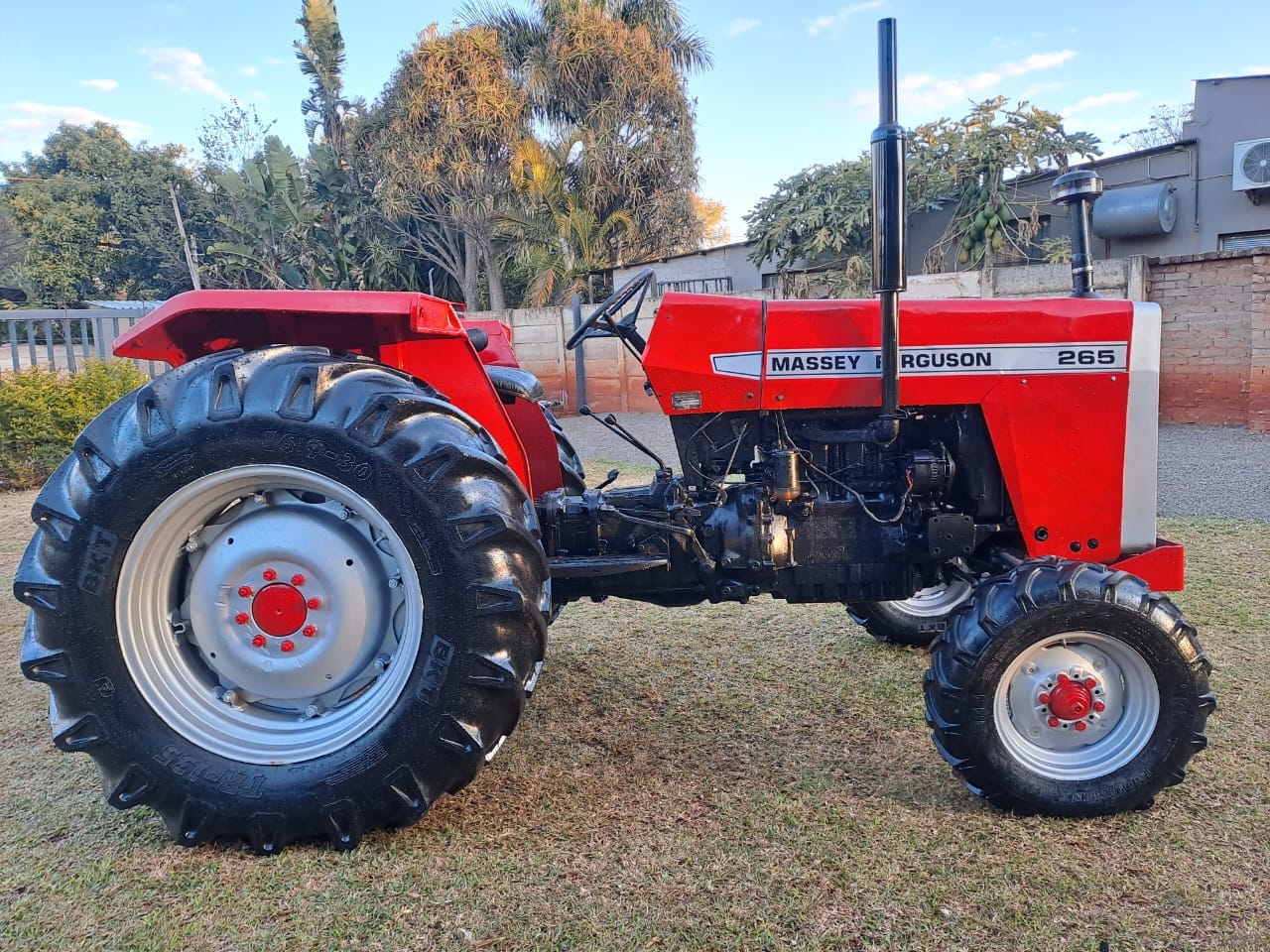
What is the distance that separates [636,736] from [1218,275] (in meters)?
8.21

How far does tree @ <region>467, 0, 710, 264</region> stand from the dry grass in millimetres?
17805

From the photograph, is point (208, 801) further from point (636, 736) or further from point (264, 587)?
point (636, 736)

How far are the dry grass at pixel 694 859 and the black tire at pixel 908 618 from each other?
52cm

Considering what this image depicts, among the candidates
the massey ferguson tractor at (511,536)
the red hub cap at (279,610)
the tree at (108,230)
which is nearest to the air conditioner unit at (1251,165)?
the massey ferguson tractor at (511,536)

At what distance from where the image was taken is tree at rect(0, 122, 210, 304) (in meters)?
28.6

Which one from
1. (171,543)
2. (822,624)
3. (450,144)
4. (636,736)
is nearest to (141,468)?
(171,543)

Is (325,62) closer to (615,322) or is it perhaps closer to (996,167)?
(996,167)

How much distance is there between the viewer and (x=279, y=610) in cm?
229

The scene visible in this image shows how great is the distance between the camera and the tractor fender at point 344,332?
232 cm

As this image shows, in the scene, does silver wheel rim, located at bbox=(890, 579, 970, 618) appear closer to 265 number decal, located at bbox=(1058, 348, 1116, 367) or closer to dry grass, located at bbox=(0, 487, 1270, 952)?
dry grass, located at bbox=(0, 487, 1270, 952)

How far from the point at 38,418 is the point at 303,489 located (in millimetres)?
6904

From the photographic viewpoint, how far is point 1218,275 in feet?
27.5

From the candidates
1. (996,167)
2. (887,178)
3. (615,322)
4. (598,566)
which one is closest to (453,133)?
(996,167)

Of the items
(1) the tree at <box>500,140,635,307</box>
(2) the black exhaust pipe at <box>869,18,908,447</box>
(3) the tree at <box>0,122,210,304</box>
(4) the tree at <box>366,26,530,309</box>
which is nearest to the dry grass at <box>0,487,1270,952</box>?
(2) the black exhaust pipe at <box>869,18,908,447</box>
